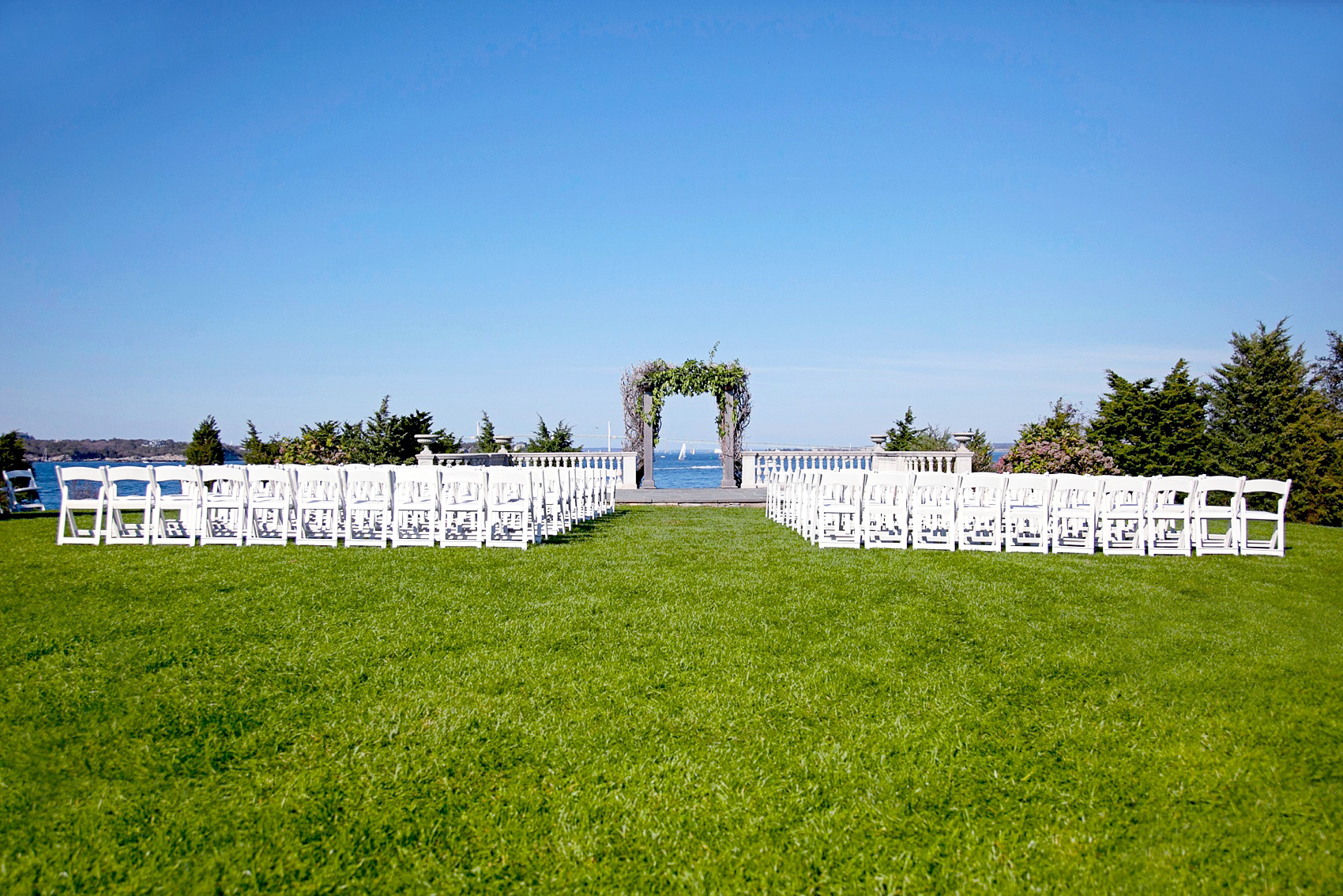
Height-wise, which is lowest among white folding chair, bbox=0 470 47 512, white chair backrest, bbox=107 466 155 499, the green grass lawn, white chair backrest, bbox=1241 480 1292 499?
the green grass lawn

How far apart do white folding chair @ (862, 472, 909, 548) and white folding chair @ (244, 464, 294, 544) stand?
22.8 feet

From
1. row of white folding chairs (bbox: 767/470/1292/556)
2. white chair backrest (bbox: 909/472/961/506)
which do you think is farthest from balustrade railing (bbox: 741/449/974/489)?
row of white folding chairs (bbox: 767/470/1292/556)

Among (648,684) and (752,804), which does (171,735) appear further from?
(752,804)

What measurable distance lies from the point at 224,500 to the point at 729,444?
11523 mm

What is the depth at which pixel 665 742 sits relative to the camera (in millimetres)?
3283

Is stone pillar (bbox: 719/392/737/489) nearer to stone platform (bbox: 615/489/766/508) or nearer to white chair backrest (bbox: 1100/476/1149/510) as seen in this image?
stone platform (bbox: 615/489/766/508)

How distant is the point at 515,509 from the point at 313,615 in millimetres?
3622

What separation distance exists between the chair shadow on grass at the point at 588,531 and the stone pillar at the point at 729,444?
4631 millimetres

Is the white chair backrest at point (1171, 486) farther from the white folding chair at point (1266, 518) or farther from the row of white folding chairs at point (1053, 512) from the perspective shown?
the white folding chair at point (1266, 518)

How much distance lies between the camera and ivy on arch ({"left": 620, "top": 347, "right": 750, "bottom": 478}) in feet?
59.3

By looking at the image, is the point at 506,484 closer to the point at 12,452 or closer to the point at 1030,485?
the point at 1030,485

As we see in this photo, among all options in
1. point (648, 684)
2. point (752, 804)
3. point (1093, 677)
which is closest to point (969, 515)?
point (1093, 677)

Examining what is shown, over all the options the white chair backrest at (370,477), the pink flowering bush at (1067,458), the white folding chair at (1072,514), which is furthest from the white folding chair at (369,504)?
the pink flowering bush at (1067,458)

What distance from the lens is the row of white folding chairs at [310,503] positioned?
8.94m
